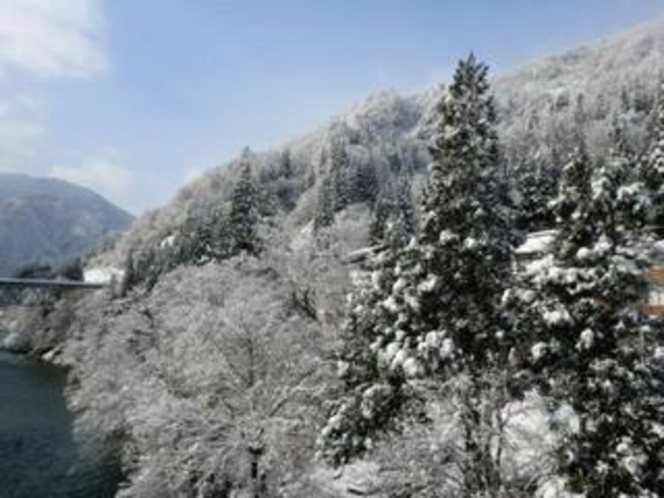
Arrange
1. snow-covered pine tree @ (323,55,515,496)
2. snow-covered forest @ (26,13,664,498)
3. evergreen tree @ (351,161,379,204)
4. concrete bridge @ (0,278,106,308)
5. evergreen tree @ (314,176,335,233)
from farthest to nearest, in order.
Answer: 1. concrete bridge @ (0,278,106,308)
2. evergreen tree @ (351,161,379,204)
3. evergreen tree @ (314,176,335,233)
4. snow-covered pine tree @ (323,55,515,496)
5. snow-covered forest @ (26,13,664,498)

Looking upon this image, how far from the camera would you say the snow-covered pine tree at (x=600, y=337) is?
2058 cm

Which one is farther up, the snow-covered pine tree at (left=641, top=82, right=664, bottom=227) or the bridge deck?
the snow-covered pine tree at (left=641, top=82, right=664, bottom=227)

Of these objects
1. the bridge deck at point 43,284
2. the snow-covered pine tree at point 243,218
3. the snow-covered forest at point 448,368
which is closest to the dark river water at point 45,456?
the snow-covered forest at point 448,368

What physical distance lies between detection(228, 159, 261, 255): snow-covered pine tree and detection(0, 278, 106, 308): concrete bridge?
76.8 m

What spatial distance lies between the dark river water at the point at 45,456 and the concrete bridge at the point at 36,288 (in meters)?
65.8

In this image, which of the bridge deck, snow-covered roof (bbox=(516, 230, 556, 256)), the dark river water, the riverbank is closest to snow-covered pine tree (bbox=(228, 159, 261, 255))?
the riverbank

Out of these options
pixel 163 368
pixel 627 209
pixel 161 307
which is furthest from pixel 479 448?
pixel 161 307

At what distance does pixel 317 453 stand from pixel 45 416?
39.7 meters

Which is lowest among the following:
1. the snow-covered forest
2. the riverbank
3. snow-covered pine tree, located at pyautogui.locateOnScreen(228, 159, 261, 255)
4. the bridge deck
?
the riverbank

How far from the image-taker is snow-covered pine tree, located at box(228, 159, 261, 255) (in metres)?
60.4

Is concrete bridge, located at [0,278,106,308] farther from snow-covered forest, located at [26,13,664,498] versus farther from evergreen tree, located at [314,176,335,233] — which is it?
snow-covered forest, located at [26,13,664,498]

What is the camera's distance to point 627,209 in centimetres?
2272

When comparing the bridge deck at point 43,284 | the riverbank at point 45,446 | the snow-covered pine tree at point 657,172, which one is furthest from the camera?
the bridge deck at point 43,284

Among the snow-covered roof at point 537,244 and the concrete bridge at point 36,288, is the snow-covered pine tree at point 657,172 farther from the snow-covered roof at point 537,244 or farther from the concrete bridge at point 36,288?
the concrete bridge at point 36,288
